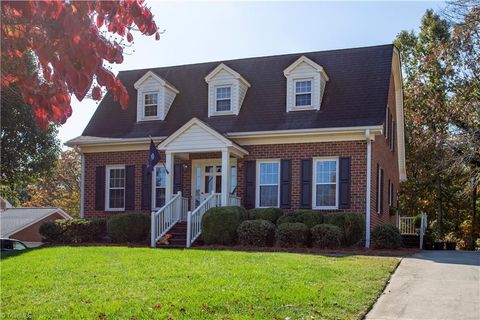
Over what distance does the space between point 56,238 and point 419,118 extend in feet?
66.8

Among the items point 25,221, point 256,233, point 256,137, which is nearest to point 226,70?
point 256,137

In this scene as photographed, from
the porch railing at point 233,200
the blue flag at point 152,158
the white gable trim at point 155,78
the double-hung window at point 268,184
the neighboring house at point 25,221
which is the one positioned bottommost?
the neighboring house at point 25,221

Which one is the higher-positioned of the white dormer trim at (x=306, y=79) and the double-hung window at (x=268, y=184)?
the white dormer trim at (x=306, y=79)

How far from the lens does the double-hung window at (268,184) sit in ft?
62.1

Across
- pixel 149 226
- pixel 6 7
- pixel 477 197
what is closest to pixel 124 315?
pixel 6 7

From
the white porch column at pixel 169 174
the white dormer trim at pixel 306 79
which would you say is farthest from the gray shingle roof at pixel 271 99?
the white porch column at pixel 169 174

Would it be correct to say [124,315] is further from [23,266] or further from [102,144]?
[102,144]

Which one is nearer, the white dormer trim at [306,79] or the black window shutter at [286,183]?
the black window shutter at [286,183]

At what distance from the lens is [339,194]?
1797 cm

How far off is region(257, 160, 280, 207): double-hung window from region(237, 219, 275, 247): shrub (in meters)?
2.62

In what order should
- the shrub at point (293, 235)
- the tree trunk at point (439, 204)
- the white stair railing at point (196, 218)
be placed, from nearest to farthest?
1. the shrub at point (293, 235)
2. the white stair railing at point (196, 218)
3. the tree trunk at point (439, 204)

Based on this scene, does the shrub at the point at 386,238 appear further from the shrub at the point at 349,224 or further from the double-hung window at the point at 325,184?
the double-hung window at the point at 325,184

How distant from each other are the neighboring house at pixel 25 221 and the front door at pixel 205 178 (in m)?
12.6

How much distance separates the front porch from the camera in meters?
18.0
